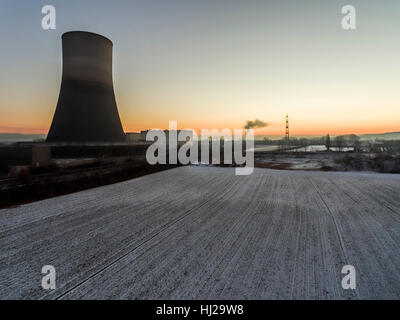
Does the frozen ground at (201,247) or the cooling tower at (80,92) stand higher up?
the cooling tower at (80,92)

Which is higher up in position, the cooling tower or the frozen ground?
the cooling tower

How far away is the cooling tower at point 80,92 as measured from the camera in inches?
858

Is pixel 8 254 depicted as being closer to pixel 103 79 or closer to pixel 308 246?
pixel 308 246

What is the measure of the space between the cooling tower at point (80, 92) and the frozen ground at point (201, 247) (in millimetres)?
16148

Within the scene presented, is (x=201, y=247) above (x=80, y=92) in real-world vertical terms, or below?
below

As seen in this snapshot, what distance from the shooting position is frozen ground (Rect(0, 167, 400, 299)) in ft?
10.8


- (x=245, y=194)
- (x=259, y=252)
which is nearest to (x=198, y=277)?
(x=259, y=252)

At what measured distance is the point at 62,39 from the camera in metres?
22.2

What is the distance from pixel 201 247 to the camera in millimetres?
4609

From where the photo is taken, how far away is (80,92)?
22047 millimetres

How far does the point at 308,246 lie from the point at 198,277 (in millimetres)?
2780

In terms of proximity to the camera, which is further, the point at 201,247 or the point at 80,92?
the point at 80,92

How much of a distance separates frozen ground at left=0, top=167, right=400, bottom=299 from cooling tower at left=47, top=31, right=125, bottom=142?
16.1 meters

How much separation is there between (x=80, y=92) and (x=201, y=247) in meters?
23.9
